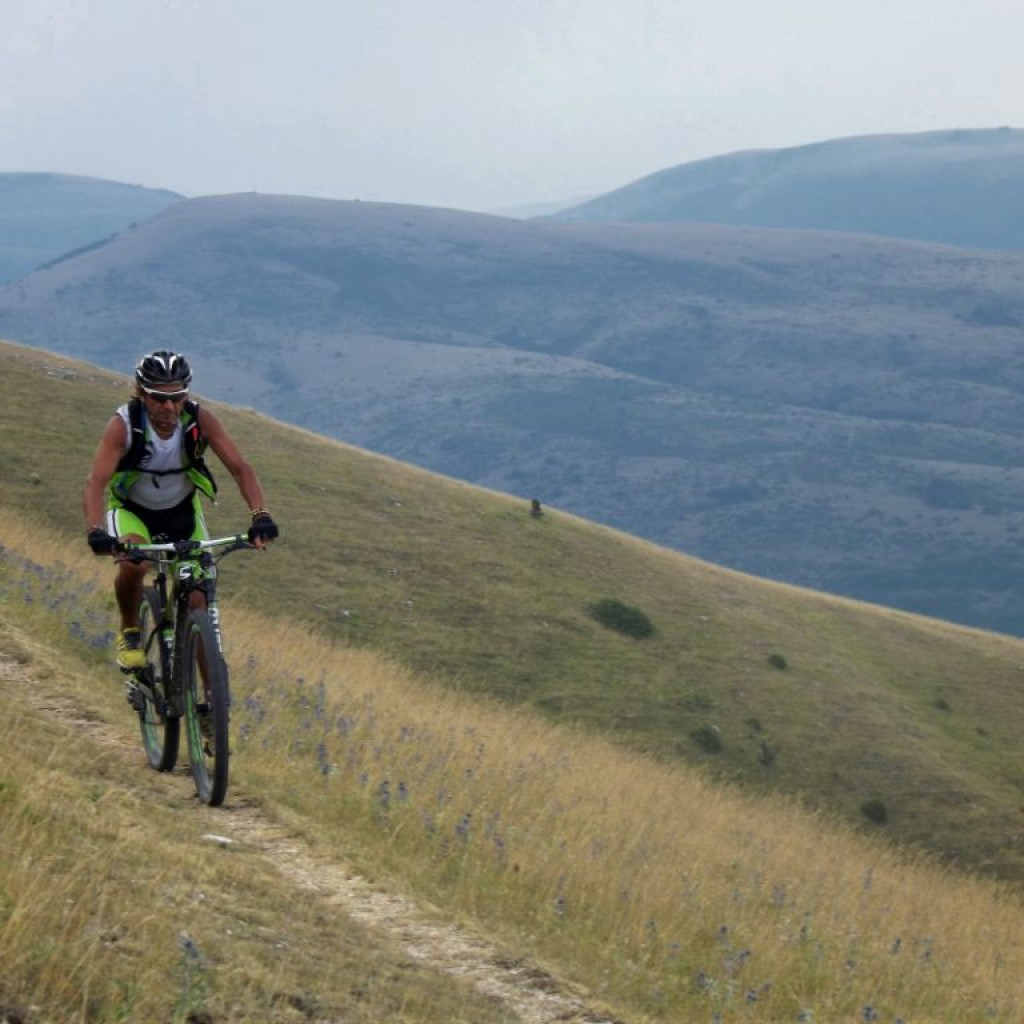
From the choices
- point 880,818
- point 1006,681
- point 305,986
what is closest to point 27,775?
point 305,986

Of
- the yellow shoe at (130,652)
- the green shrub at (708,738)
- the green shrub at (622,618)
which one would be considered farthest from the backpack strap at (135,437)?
the green shrub at (622,618)

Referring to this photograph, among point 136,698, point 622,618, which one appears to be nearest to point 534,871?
point 136,698

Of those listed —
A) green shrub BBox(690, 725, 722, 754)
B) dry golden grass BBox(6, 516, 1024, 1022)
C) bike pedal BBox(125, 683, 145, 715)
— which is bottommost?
green shrub BBox(690, 725, 722, 754)

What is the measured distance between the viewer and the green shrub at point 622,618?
42.8 m

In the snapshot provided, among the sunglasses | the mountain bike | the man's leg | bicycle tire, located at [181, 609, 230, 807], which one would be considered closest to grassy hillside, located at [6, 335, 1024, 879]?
the man's leg

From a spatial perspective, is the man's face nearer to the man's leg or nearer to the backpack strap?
the backpack strap

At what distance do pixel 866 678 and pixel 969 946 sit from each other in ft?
116

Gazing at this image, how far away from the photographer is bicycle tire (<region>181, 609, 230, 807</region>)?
905 centimetres

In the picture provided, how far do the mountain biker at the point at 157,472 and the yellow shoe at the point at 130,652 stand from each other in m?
0.01

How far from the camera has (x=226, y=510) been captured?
4081 cm

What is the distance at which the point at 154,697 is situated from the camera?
1003 cm

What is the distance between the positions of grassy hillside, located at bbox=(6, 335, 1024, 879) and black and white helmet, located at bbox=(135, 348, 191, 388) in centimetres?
2135

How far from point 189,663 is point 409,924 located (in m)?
2.31

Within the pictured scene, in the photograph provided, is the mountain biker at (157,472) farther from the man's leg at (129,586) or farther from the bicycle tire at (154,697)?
the bicycle tire at (154,697)
